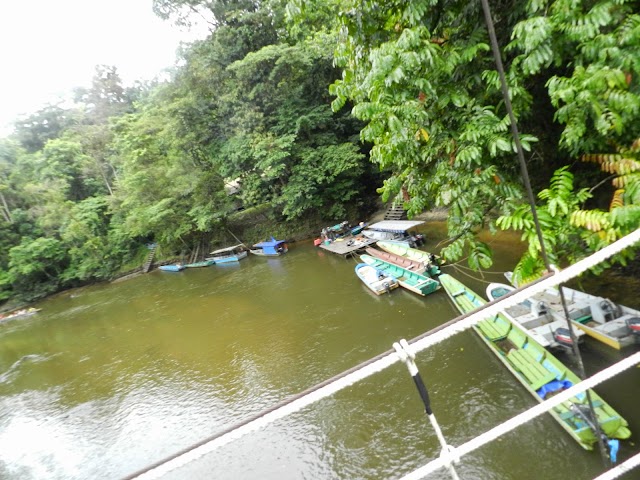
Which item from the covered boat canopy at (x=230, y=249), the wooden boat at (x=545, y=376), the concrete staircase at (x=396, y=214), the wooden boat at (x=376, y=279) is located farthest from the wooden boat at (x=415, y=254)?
the covered boat canopy at (x=230, y=249)

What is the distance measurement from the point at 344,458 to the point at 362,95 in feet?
16.9

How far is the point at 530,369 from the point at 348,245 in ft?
30.7

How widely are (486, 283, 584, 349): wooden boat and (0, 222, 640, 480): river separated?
358mm

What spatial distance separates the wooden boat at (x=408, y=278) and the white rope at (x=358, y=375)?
7.05m

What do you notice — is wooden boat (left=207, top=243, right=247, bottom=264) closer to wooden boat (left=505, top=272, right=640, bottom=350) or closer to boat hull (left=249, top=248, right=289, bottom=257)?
boat hull (left=249, top=248, right=289, bottom=257)

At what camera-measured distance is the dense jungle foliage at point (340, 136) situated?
278cm

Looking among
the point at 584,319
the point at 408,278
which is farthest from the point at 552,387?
the point at 408,278

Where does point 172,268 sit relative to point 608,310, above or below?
above

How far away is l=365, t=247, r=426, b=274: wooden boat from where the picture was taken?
31.2 feet

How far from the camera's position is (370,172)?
17.6m

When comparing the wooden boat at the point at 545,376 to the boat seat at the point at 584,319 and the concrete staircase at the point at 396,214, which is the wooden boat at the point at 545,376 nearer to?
the boat seat at the point at 584,319

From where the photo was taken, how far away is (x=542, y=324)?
5.70m

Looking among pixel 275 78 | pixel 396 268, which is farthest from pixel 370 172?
pixel 396 268

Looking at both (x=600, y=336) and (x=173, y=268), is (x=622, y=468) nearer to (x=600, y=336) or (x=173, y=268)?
(x=600, y=336)
